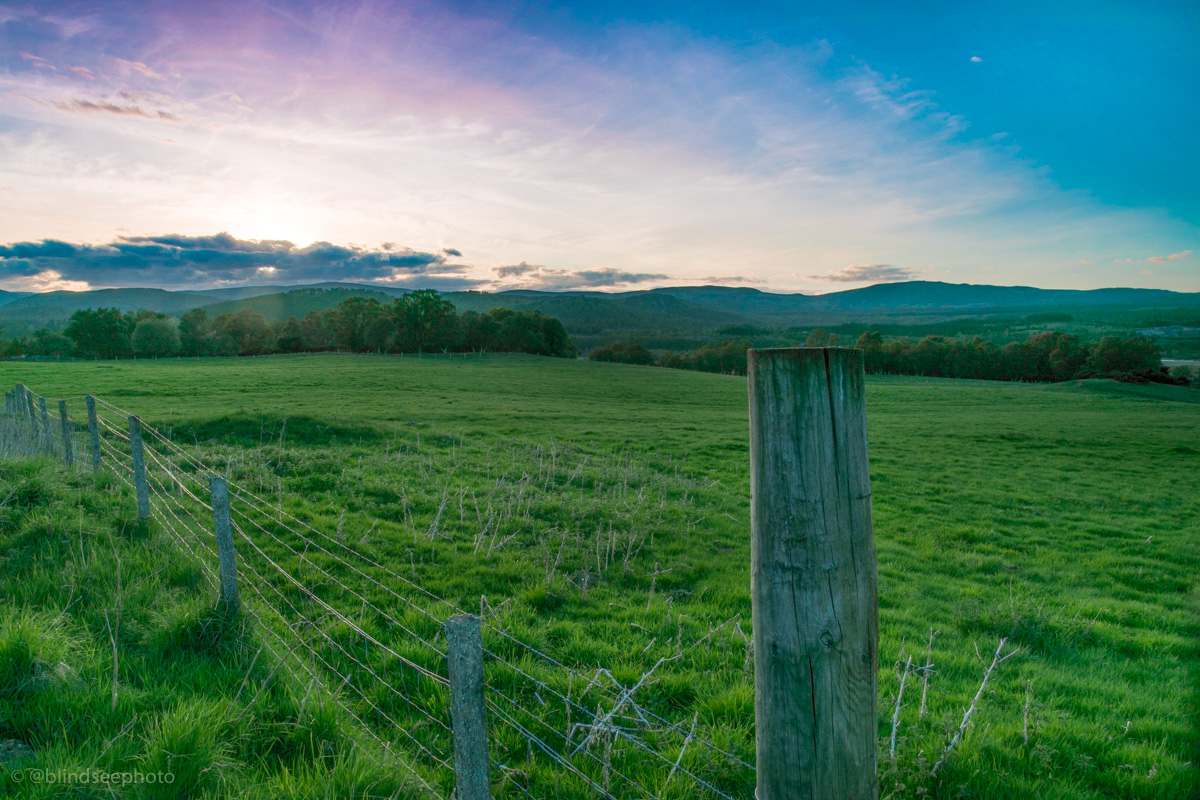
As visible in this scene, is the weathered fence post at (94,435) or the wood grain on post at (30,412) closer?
the weathered fence post at (94,435)

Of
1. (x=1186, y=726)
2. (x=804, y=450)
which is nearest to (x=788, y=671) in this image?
(x=804, y=450)

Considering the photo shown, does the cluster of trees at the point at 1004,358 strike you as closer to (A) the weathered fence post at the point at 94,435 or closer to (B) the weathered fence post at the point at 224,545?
(A) the weathered fence post at the point at 94,435

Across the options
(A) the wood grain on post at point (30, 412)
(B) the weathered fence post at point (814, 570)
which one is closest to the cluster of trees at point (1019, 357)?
(A) the wood grain on post at point (30, 412)

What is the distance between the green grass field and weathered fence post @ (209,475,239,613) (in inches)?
11.2

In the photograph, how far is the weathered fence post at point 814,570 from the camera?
1.89 m

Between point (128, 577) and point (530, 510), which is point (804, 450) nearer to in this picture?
point (128, 577)

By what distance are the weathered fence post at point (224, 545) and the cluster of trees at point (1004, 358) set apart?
6878cm

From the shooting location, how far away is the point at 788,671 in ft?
6.44

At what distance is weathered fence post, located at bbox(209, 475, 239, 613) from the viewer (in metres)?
4.98

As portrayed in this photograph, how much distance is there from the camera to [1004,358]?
80188 millimetres

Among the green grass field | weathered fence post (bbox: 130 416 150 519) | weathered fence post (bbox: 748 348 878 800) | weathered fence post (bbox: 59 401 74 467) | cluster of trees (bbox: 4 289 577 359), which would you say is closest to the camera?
weathered fence post (bbox: 748 348 878 800)

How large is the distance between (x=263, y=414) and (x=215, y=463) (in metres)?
7.41

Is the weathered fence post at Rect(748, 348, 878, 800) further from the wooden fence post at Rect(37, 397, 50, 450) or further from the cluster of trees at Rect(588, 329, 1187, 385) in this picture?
the cluster of trees at Rect(588, 329, 1187, 385)

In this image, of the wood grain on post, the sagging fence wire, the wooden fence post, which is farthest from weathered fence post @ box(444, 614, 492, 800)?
the wood grain on post
